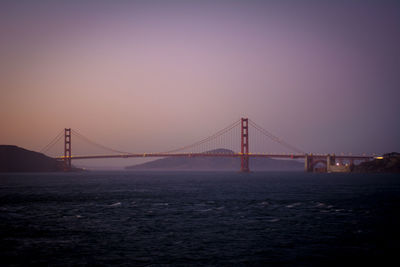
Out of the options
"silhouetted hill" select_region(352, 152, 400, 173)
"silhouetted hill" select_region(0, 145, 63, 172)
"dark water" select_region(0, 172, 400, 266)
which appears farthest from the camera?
"silhouetted hill" select_region(0, 145, 63, 172)

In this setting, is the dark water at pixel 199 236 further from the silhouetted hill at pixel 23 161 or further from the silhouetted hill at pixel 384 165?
the silhouetted hill at pixel 23 161

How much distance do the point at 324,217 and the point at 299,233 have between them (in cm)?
661

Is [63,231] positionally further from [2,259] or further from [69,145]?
[69,145]

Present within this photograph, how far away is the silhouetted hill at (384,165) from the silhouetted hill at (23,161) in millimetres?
128596

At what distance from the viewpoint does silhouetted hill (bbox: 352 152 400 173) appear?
472ft

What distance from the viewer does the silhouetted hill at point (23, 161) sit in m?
166

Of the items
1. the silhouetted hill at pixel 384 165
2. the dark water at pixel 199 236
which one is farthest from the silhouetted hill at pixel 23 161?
the dark water at pixel 199 236

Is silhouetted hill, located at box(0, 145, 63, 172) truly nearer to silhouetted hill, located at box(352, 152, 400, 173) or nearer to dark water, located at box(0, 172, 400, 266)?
silhouetted hill, located at box(352, 152, 400, 173)

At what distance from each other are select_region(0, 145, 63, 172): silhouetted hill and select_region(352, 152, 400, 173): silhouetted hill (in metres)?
129

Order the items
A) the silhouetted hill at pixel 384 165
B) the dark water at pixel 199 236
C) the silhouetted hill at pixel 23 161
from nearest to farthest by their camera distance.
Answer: the dark water at pixel 199 236
the silhouetted hill at pixel 384 165
the silhouetted hill at pixel 23 161

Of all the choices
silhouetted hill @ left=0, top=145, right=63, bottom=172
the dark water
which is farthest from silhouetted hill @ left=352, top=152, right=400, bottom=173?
silhouetted hill @ left=0, top=145, right=63, bottom=172

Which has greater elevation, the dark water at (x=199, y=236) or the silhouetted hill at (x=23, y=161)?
the silhouetted hill at (x=23, y=161)

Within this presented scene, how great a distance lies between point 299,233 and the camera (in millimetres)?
20703

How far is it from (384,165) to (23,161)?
147 m
